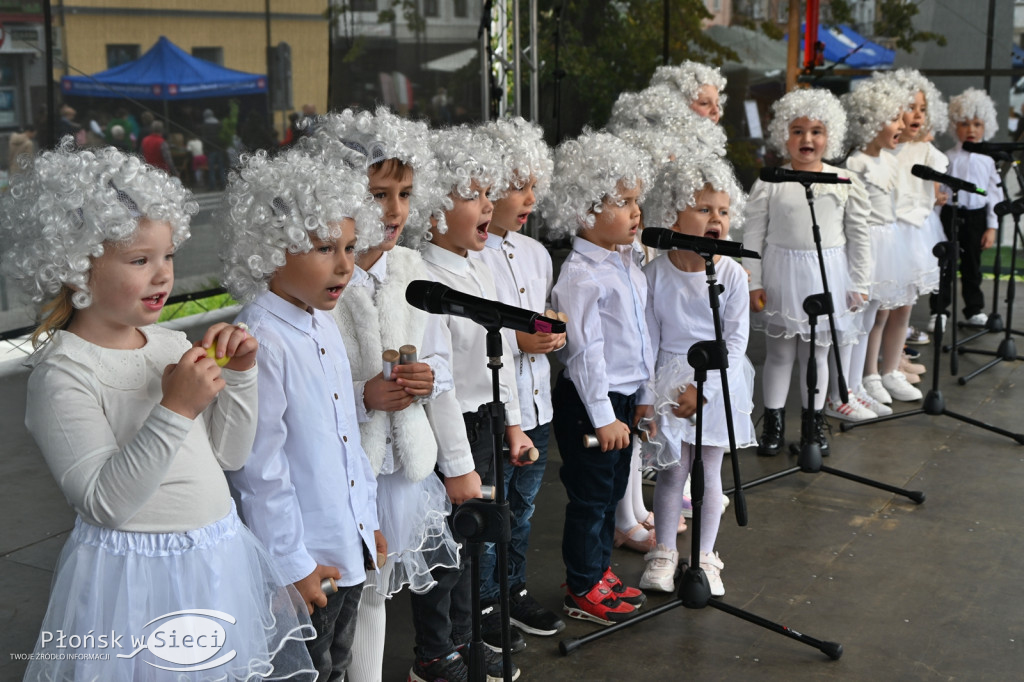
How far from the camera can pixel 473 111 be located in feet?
22.2

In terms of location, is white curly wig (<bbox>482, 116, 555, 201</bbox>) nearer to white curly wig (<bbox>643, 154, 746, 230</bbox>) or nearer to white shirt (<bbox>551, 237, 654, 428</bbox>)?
white shirt (<bbox>551, 237, 654, 428</bbox>)

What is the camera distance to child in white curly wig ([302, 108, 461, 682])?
252cm

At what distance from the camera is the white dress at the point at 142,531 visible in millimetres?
1812

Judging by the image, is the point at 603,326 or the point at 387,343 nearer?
the point at 387,343

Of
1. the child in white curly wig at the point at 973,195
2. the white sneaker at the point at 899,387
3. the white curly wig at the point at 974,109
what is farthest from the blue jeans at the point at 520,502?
the white curly wig at the point at 974,109

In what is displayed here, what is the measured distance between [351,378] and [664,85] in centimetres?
312

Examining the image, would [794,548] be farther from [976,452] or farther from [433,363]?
[433,363]

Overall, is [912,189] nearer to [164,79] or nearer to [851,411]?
[851,411]

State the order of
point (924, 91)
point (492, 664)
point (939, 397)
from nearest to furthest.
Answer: point (492, 664) < point (939, 397) < point (924, 91)

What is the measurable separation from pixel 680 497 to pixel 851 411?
2217mm

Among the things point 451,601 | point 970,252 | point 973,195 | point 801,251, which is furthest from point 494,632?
point 970,252

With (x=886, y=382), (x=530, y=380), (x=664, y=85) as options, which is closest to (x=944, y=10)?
(x=886, y=382)

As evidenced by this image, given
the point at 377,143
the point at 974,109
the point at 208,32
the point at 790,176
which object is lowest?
the point at 790,176

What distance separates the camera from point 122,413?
1880mm
